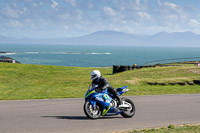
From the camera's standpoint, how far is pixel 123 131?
325 inches

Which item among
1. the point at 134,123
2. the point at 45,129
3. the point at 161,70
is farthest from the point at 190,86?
the point at 45,129

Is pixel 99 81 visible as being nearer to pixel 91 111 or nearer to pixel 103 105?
pixel 103 105

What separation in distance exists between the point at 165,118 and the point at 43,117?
4.15 metres

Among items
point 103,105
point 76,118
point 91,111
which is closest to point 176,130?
point 103,105

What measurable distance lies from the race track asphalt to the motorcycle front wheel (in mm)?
173

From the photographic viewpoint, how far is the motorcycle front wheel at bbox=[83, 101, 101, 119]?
9844mm

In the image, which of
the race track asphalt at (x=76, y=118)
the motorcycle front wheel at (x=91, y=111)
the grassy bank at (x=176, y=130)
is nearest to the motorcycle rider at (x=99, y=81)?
the motorcycle front wheel at (x=91, y=111)

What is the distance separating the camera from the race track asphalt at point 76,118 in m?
8.61

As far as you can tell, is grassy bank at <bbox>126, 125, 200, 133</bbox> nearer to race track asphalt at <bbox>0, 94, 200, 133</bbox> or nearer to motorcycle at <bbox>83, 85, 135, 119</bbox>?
race track asphalt at <bbox>0, 94, 200, 133</bbox>

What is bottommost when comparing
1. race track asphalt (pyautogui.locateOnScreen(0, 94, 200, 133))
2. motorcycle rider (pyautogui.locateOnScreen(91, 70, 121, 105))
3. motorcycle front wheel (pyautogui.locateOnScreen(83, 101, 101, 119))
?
race track asphalt (pyautogui.locateOnScreen(0, 94, 200, 133))

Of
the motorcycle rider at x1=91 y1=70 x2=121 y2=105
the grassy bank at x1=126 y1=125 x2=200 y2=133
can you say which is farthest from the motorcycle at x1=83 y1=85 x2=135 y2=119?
the grassy bank at x1=126 y1=125 x2=200 y2=133

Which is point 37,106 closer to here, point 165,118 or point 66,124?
point 66,124

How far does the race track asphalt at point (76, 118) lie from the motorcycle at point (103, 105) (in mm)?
214

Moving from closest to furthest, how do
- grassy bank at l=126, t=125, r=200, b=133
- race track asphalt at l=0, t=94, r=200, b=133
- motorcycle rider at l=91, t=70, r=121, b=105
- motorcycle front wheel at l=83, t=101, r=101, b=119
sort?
1. grassy bank at l=126, t=125, r=200, b=133
2. race track asphalt at l=0, t=94, r=200, b=133
3. motorcycle front wheel at l=83, t=101, r=101, b=119
4. motorcycle rider at l=91, t=70, r=121, b=105
